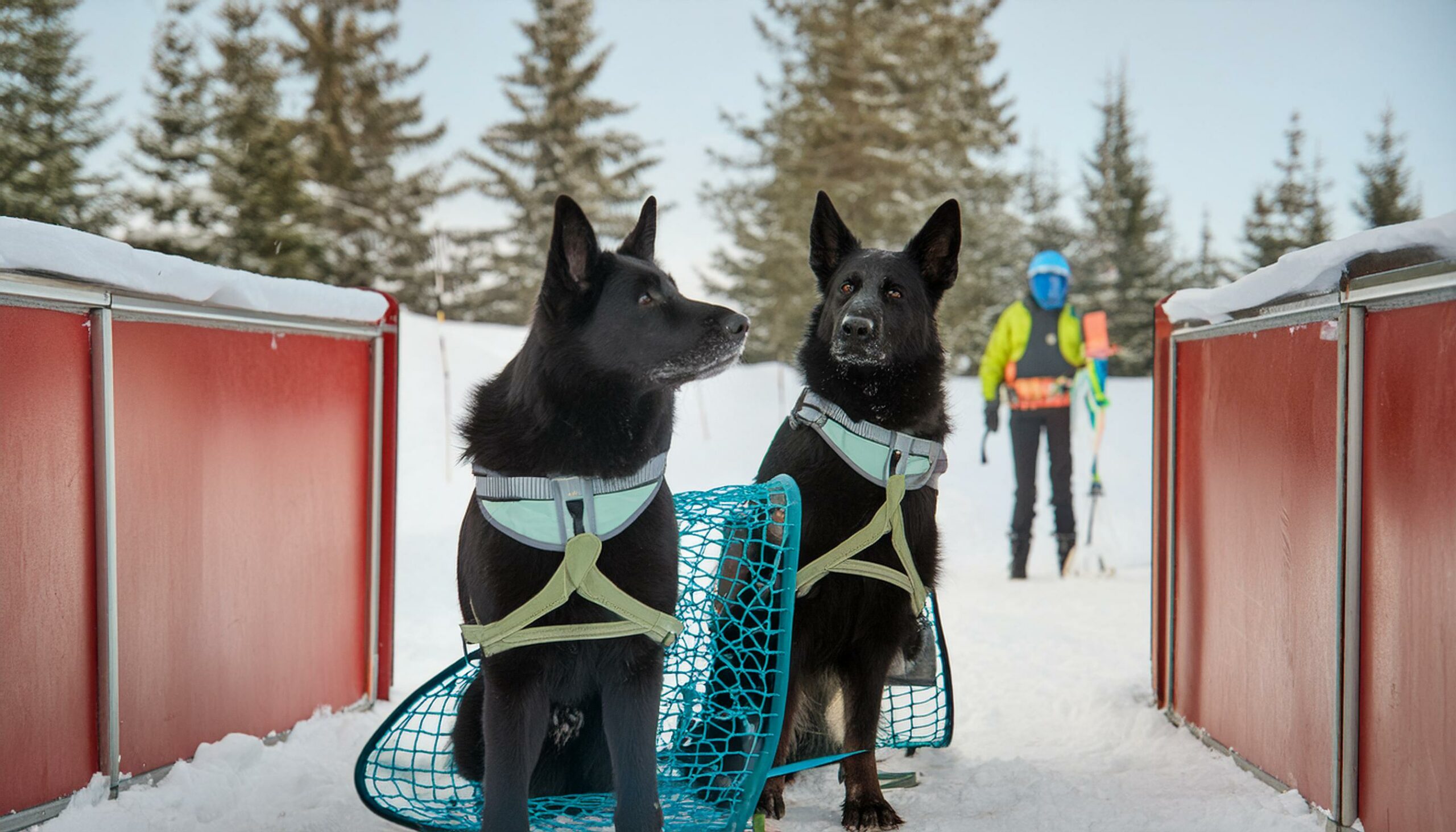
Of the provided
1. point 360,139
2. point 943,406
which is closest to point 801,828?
point 943,406

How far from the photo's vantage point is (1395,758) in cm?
215

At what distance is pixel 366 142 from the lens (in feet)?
79.0

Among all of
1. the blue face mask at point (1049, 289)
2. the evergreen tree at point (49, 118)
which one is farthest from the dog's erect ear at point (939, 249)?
the evergreen tree at point (49, 118)

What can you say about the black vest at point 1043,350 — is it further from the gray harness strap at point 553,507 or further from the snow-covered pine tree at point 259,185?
the snow-covered pine tree at point 259,185

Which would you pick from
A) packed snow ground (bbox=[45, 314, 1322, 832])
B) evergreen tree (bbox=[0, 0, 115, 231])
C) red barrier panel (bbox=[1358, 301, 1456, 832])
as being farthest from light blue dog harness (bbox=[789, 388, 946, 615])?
evergreen tree (bbox=[0, 0, 115, 231])

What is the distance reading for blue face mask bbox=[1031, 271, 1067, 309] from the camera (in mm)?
7059

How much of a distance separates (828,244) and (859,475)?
0.82 m

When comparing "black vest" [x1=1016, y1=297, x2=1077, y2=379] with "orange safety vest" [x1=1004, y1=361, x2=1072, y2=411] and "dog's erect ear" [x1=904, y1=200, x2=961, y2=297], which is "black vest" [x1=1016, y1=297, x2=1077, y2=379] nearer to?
"orange safety vest" [x1=1004, y1=361, x2=1072, y2=411]

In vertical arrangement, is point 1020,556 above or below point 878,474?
below

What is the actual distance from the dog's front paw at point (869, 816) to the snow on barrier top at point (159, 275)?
224 centimetres

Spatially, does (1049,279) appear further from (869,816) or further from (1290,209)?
(1290,209)

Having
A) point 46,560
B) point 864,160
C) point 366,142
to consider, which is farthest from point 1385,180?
point 46,560

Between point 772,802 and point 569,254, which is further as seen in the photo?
point 772,802

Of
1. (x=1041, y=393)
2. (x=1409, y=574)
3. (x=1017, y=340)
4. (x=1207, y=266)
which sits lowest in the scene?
(x=1409, y=574)
